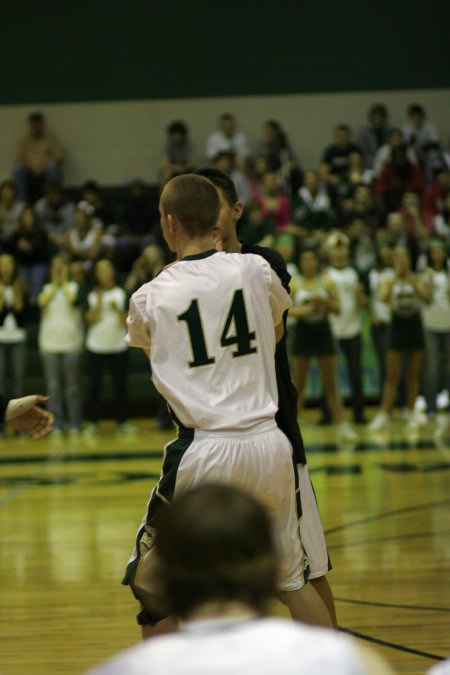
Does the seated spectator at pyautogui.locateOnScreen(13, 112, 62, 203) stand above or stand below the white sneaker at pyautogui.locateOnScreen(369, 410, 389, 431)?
above

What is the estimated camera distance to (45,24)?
61.0 ft

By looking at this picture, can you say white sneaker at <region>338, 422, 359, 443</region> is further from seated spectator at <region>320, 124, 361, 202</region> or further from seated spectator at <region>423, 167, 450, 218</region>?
seated spectator at <region>320, 124, 361, 202</region>

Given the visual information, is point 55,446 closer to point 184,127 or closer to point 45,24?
point 184,127

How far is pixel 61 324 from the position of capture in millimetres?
13188

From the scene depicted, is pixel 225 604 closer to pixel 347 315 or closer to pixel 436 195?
pixel 347 315

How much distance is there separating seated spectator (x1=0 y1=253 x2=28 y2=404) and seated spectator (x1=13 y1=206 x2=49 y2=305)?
158 centimetres

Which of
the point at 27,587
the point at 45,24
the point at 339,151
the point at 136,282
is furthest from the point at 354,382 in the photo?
the point at 45,24

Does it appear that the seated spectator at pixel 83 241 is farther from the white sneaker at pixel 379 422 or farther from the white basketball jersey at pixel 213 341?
the white basketball jersey at pixel 213 341

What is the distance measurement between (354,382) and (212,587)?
1128cm

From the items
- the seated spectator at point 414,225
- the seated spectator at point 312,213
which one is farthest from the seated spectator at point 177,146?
the seated spectator at point 414,225

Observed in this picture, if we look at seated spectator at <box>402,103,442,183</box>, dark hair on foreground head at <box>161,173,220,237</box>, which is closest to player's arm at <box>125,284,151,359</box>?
dark hair on foreground head at <box>161,173,220,237</box>

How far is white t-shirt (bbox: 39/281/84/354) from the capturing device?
13.2 m

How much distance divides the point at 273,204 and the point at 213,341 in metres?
12.1

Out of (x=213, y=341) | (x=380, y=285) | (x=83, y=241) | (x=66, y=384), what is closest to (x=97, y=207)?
(x=83, y=241)
